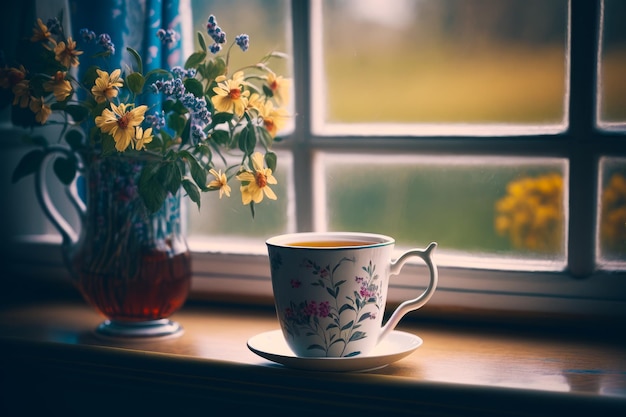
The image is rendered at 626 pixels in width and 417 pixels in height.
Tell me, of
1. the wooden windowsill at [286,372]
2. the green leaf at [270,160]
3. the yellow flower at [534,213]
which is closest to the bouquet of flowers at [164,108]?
the green leaf at [270,160]

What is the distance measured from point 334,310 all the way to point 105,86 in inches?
17.3

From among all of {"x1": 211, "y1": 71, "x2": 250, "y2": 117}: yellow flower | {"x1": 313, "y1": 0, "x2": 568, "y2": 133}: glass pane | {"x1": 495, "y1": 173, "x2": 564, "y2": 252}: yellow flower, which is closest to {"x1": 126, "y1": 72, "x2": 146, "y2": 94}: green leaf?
{"x1": 211, "y1": 71, "x2": 250, "y2": 117}: yellow flower

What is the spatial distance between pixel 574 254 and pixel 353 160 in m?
0.38

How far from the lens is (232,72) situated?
4.38 feet

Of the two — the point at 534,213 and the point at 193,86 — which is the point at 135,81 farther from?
the point at 534,213

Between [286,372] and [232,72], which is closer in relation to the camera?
[286,372]

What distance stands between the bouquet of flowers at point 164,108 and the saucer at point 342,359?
0.66 ft

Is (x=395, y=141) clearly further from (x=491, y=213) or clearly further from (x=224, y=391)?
(x=224, y=391)

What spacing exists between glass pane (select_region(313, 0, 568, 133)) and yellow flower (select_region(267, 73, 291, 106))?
5.3 inches

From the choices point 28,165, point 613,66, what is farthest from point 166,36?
point 613,66

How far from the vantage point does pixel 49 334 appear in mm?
1212

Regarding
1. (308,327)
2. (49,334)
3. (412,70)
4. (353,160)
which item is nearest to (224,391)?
(308,327)

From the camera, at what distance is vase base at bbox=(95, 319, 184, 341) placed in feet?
3.83

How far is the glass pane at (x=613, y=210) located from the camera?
1123 mm
